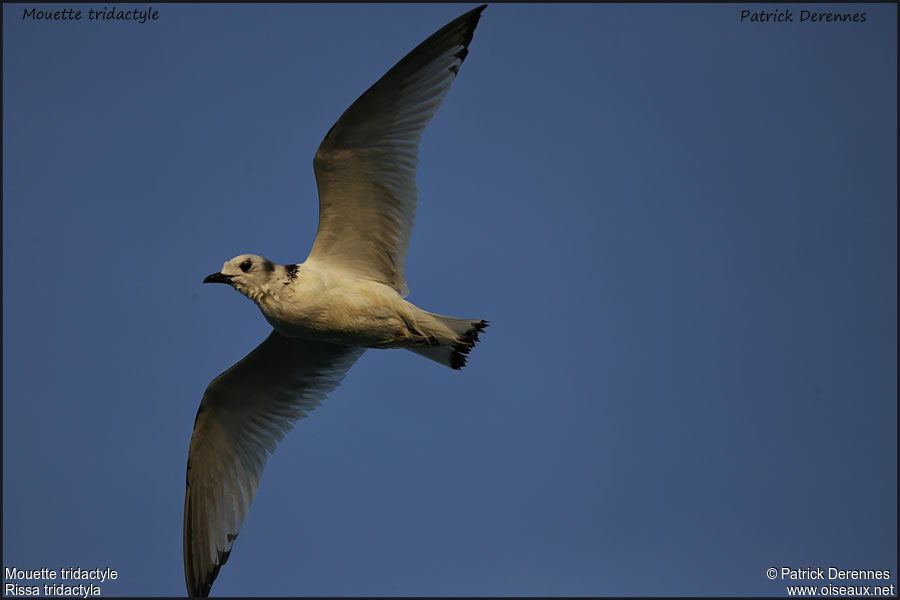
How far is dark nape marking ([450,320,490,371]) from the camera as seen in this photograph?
8109 millimetres

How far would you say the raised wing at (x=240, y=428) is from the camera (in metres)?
8.95

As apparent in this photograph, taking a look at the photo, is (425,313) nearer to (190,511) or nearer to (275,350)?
(275,350)

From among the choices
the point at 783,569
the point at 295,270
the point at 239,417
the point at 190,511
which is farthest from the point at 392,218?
the point at 783,569

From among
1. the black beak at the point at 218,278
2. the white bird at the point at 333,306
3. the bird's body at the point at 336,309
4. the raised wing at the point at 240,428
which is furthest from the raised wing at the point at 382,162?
the raised wing at the point at 240,428

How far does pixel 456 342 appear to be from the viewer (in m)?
8.09

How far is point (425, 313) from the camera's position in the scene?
8062 mm

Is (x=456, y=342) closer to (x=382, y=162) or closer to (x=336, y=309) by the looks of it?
(x=336, y=309)

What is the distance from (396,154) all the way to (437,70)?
2.68ft

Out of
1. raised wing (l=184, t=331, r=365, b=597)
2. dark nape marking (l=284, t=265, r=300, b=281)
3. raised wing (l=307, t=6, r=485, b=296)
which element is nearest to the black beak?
dark nape marking (l=284, t=265, r=300, b=281)

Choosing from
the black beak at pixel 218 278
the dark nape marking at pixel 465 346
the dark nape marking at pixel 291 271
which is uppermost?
the dark nape marking at pixel 291 271

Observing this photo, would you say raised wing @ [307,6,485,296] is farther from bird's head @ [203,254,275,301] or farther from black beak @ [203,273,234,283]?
black beak @ [203,273,234,283]

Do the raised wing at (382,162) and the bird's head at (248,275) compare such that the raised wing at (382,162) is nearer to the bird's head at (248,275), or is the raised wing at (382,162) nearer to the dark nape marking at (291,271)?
the dark nape marking at (291,271)

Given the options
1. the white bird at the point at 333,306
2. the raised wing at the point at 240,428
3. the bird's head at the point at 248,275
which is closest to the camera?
the bird's head at the point at 248,275

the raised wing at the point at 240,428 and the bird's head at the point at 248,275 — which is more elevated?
the bird's head at the point at 248,275
